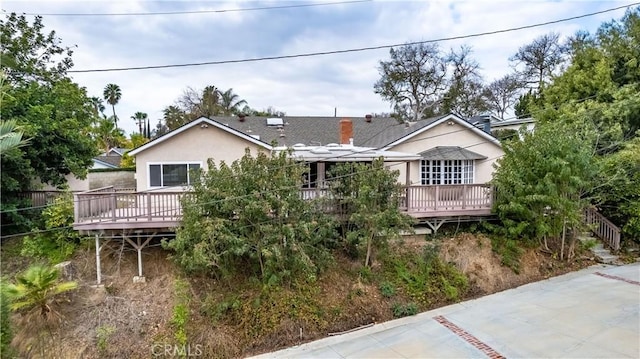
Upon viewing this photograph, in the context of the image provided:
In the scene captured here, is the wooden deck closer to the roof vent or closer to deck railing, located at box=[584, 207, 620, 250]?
deck railing, located at box=[584, 207, 620, 250]

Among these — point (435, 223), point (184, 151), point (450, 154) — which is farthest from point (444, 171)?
point (184, 151)

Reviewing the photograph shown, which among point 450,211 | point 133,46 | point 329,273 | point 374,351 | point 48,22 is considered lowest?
point 374,351

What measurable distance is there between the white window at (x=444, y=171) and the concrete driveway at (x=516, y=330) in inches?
225

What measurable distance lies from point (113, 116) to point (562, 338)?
196ft

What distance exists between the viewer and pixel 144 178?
46.1 ft

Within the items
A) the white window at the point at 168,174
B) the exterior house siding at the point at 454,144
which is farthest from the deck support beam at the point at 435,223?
the white window at the point at 168,174

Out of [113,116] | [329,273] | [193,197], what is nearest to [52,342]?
[193,197]

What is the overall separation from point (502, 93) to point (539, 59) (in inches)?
177

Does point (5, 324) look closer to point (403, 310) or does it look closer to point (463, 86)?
point (403, 310)

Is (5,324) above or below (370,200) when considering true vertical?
below

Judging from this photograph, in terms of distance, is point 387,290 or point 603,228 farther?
point 603,228

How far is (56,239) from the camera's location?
12.1m

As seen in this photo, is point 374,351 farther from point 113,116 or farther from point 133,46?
point 113,116

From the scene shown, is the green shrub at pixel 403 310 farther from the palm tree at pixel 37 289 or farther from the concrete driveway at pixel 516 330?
the palm tree at pixel 37 289
